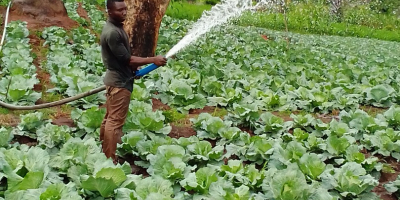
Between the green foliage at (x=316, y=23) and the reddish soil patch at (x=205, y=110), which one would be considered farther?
the green foliage at (x=316, y=23)

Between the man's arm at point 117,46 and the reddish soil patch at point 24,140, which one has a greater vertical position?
the man's arm at point 117,46


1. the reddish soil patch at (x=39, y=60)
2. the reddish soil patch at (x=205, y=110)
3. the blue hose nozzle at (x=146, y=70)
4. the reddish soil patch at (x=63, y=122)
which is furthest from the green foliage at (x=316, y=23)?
the blue hose nozzle at (x=146, y=70)

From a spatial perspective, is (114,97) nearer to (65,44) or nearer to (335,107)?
(335,107)

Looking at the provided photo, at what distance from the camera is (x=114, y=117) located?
12.6 feet

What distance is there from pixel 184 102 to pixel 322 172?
2.52 meters

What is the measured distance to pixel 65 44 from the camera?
30.0 ft

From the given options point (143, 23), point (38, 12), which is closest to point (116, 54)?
point (143, 23)

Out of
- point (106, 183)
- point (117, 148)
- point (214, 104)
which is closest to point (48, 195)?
point (106, 183)

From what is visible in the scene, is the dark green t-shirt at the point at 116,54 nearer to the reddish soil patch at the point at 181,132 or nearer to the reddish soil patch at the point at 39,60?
the reddish soil patch at the point at 181,132

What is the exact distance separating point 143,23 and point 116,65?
13.8 ft

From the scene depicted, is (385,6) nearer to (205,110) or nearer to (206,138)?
(205,110)

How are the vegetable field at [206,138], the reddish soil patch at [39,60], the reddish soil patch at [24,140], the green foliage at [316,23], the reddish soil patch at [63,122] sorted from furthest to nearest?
the green foliage at [316,23] < the reddish soil patch at [39,60] < the reddish soil patch at [63,122] < the reddish soil patch at [24,140] < the vegetable field at [206,138]

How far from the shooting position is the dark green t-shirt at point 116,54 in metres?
3.58

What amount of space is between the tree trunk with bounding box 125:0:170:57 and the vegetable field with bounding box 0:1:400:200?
664 millimetres
